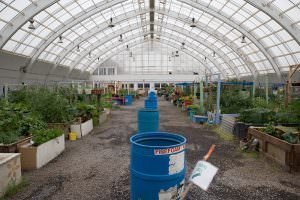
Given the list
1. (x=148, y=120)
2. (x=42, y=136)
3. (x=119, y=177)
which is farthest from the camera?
(x=148, y=120)

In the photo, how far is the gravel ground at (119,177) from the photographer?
416 centimetres

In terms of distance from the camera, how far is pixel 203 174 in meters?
2.13

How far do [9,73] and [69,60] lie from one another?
36.1ft

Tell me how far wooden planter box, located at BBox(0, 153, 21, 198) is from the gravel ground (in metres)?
0.26

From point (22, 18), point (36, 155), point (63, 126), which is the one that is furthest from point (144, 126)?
point (22, 18)

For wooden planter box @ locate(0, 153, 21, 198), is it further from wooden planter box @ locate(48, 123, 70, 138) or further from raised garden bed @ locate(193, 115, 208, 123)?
raised garden bed @ locate(193, 115, 208, 123)

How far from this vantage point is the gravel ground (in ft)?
13.6

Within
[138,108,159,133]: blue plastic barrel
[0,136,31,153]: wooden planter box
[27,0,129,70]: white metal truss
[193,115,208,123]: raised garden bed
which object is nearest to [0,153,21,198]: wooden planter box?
[0,136,31,153]: wooden planter box

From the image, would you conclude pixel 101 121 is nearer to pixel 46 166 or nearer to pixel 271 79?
pixel 46 166

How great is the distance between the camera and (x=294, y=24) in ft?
56.2

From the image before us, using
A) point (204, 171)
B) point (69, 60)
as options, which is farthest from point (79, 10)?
point (204, 171)

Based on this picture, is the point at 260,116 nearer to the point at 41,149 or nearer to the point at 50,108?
the point at 41,149

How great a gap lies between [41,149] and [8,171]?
127cm

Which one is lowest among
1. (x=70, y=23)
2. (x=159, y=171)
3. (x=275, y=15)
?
(x=159, y=171)
